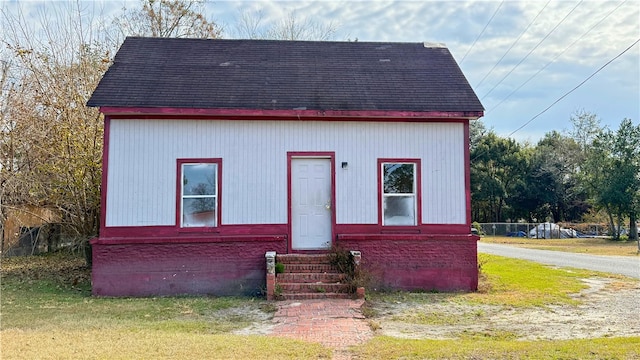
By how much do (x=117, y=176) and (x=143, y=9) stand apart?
575 inches

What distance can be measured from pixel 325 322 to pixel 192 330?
77.5 inches

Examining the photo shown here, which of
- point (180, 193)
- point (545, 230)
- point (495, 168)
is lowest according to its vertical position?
point (545, 230)

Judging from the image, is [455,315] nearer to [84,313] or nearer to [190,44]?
[84,313]

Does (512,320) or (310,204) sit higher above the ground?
(310,204)

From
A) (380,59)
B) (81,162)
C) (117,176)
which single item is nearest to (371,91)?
(380,59)

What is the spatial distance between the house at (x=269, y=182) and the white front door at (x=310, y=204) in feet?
0.08

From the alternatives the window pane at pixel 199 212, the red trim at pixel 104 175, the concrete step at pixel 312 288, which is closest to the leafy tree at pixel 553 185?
the concrete step at pixel 312 288

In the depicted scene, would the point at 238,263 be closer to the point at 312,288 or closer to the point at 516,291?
the point at 312,288

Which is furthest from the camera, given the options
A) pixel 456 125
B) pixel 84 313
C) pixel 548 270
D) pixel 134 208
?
pixel 548 270

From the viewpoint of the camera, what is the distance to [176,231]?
10.5 meters

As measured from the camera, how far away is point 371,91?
11.5 metres

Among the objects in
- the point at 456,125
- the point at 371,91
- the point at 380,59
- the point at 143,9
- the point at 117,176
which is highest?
the point at 143,9

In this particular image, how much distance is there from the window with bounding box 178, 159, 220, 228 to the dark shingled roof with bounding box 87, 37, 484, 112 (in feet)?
4.36

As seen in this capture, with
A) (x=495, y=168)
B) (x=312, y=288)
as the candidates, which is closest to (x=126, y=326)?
(x=312, y=288)
